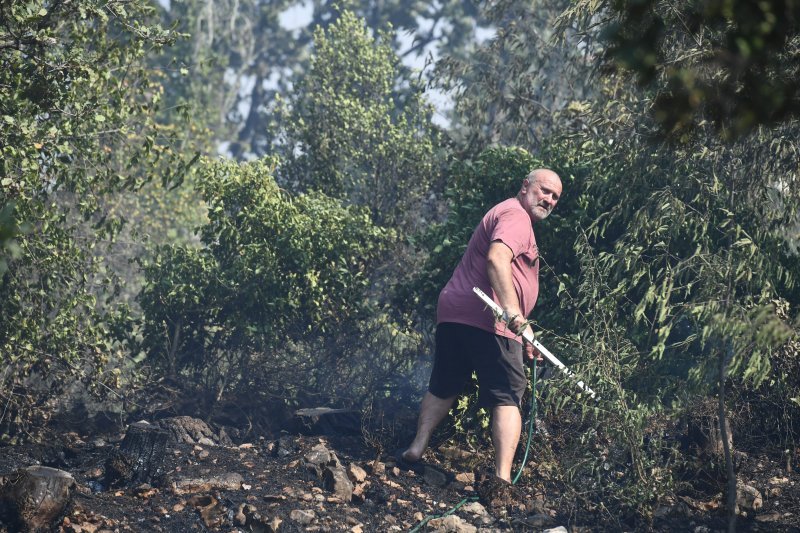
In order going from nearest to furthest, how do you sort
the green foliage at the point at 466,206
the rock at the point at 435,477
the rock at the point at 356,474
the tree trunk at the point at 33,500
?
the tree trunk at the point at 33,500, the rock at the point at 356,474, the rock at the point at 435,477, the green foliage at the point at 466,206

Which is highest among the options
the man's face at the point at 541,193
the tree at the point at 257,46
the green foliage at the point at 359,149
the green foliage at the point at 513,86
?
the tree at the point at 257,46

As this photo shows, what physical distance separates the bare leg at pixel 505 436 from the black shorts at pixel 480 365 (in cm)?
6

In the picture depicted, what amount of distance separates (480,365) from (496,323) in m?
0.32

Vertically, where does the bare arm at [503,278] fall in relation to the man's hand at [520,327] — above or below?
above

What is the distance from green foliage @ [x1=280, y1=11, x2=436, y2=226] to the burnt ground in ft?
10.9

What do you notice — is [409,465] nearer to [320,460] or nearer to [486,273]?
[320,460]

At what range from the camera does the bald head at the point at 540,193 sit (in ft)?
19.5

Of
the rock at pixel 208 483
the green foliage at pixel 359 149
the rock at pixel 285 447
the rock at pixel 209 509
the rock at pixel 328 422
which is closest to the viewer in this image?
the rock at pixel 209 509

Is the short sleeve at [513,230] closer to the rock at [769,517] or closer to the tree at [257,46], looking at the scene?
the rock at [769,517]

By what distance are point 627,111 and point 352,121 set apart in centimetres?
317

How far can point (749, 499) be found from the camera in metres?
5.40

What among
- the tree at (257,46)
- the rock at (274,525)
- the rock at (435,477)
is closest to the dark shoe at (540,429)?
the rock at (435,477)

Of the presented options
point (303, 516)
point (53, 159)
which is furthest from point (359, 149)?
point (303, 516)

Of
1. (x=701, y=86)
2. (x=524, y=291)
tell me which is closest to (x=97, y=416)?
(x=524, y=291)
